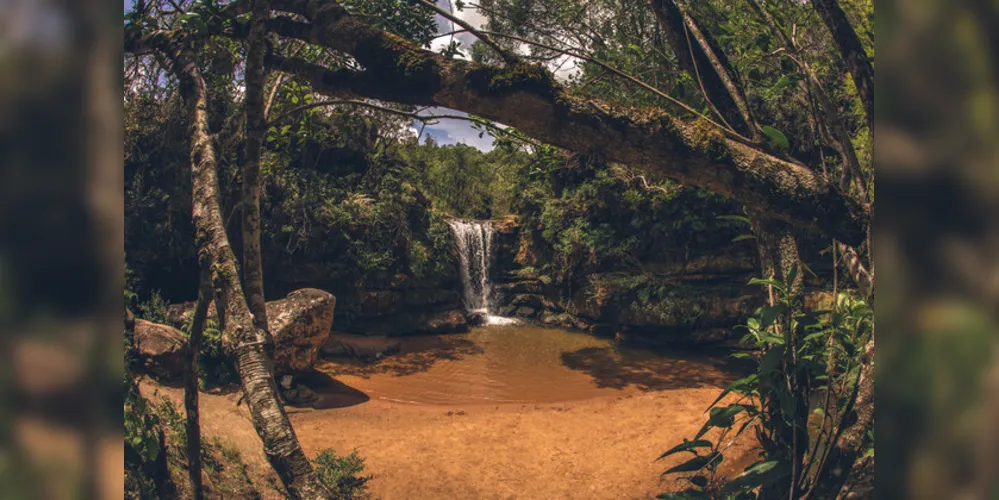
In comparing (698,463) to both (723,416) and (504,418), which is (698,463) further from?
(504,418)

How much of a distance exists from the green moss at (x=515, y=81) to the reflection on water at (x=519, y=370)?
7171 mm

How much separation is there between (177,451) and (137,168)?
802cm

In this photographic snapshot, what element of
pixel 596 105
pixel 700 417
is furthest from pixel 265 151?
pixel 596 105

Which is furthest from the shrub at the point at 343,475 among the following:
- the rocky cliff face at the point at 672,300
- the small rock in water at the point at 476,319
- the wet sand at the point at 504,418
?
the small rock in water at the point at 476,319

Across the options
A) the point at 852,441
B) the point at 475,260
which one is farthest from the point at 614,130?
the point at 475,260

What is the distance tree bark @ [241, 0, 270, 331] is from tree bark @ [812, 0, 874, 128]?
2742 millimetres

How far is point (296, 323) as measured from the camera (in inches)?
341

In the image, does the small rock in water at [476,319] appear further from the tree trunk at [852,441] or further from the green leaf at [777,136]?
the tree trunk at [852,441]

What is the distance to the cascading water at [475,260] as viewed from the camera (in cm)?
1582

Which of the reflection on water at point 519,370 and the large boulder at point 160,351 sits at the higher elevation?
the large boulder at point 160,351

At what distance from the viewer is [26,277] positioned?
0.31 meters

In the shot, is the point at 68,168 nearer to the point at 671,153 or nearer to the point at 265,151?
the point at 671,153

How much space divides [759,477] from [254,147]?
3.15 m

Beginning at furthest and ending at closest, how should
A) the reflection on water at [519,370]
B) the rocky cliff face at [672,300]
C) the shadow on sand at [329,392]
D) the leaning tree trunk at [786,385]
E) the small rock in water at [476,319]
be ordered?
the small rock in water at [476,319], the rocky cliff face at [672,300], the reflection on water at [519,370], the shadow on sand at [329,392], the leaning tree trunk at [786,385]
